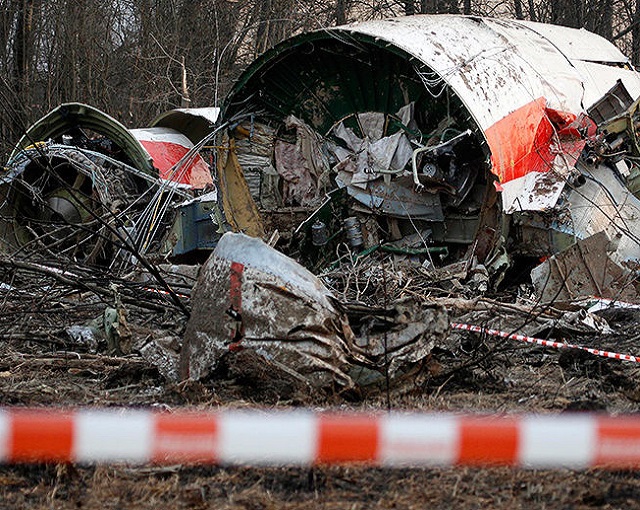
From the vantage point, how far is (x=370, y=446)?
111 inches

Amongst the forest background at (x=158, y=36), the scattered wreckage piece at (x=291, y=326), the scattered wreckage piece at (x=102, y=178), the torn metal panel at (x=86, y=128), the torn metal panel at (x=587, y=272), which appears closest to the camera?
the scattered wreckage piece at (x=291, y=326)

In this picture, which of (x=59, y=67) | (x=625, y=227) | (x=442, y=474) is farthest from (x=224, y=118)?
(x=59, y=67)

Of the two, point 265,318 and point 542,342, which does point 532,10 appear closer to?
point 542,342

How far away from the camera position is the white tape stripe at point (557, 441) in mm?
2871

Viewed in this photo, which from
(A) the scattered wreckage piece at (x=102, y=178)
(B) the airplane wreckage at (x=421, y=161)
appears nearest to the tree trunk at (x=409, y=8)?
(A) the scattered wreckage piece at (x=102, y=178)

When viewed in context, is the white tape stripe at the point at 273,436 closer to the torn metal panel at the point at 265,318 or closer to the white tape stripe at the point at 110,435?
the white tape stripe at the point at 110,435

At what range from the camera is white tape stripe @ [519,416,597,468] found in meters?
2.87

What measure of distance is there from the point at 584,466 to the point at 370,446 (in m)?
1.10

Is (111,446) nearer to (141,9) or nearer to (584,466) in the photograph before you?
(584,466)

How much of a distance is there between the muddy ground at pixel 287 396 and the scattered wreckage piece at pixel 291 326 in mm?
92

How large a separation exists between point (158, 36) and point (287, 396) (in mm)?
17443

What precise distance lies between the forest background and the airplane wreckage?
27.0 ft

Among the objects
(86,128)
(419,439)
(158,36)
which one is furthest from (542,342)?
(158,36)

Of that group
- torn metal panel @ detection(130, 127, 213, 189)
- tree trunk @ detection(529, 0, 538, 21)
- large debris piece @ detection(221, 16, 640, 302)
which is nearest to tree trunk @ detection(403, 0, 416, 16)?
tree trunk @ detection(529, 0, 538, 21)
